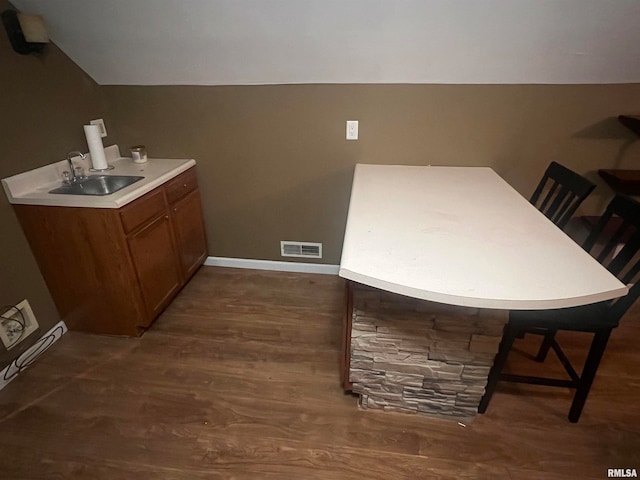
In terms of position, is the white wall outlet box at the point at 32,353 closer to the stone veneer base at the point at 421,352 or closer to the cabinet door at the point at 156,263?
the cabinet door at the point at 156,263

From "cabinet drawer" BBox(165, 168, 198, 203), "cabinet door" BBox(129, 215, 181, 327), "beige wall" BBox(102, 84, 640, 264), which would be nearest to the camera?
"cabinet door" BBox(129, 215, 181, 327)

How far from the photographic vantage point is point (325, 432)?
1629 millimetres

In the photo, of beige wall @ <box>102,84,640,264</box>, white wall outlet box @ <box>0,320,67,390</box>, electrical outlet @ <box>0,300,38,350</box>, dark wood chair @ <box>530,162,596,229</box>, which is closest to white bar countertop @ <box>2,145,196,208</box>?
beige wall @ <box>102,84,640,264</box>

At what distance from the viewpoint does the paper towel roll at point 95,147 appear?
2236 mm

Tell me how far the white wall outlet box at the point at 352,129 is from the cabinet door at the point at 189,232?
1194 mm

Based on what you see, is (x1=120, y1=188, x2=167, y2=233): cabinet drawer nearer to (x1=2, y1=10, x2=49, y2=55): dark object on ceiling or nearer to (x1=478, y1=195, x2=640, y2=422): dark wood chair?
(x1=2, y1=10, x2=49, y2=55): dark object on ceiling

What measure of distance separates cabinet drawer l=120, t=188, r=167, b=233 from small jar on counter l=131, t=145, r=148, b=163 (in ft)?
1.57

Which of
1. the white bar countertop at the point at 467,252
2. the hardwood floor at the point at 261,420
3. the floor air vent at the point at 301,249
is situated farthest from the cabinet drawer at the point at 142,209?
the white bar countertop at the point at 467,252

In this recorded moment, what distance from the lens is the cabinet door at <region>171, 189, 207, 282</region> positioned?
8.07 feet

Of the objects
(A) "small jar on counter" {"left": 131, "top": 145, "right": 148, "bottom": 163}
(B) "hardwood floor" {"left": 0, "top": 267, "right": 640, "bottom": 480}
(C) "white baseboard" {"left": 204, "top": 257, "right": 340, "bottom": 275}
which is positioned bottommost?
(B) "hardwood floor" {"left": 0, "top": 267, "right": 640, "bottom": 480}

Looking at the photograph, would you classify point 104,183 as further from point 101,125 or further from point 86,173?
point 101,125

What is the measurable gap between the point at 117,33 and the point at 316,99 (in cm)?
119

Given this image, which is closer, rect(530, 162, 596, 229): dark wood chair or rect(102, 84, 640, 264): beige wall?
rect(530, 162, 596, 229): dark wood chair

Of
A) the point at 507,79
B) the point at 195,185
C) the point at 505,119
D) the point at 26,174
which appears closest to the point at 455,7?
the point at 507,79
